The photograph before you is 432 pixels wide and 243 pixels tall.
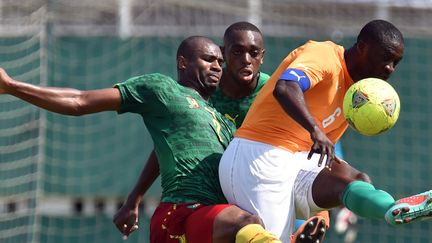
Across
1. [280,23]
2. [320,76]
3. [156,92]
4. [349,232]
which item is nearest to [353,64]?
[320,76]

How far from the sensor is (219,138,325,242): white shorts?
23.6 ft

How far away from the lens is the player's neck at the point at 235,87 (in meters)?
8.38

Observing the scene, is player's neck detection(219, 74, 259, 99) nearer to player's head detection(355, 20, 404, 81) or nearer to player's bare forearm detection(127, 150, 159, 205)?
player's bare forearm detection(127, 150, 159, 205)

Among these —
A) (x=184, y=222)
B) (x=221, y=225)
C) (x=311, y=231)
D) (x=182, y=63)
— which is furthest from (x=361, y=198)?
(x=182, y=63)

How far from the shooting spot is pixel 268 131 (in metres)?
7.30

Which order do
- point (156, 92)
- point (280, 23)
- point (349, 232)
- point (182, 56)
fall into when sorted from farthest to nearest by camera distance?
point (280, 23), point (349, 232), point (182, 56), point (156, 92)

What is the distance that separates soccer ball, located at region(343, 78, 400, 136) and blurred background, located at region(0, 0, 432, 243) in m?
6.39

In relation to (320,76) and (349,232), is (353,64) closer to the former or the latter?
(320,76)

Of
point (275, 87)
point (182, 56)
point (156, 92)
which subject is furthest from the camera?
point (182, 56)

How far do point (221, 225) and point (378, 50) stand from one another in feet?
4.77

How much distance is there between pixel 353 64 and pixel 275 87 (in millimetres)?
624

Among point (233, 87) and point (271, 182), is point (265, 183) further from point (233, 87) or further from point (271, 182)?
point (233, 87)

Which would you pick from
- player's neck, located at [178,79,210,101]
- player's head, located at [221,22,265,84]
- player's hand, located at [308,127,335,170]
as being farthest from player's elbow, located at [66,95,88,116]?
player's head, located at [221,22,265,84]

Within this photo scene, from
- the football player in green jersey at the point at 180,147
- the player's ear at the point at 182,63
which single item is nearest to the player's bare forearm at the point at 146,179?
the football player in green jersey at the point at 180,147
